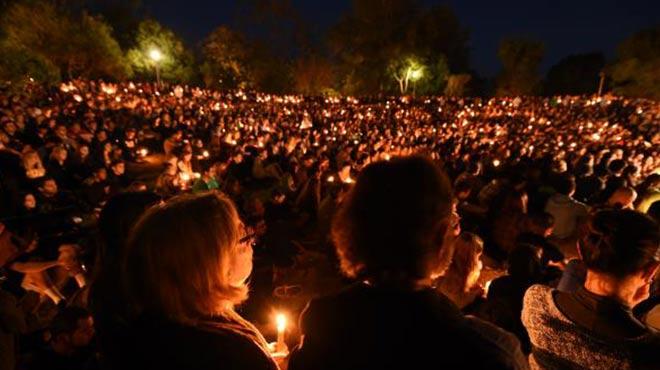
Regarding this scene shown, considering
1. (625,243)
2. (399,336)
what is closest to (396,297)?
(399,336)

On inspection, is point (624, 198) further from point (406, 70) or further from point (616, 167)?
point (406, 70)

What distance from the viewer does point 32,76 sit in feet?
64.4

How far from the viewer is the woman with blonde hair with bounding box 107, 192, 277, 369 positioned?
1.31 metres

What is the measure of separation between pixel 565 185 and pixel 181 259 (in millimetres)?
7746

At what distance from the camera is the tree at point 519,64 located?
167 ft

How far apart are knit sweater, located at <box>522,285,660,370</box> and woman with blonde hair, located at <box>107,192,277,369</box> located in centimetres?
116

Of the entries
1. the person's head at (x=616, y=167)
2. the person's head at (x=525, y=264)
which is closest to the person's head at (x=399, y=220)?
the person's head at (x=525, y=264)

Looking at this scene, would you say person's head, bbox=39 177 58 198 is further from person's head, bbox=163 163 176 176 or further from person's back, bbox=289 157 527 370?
person's back, bbox=289 157 527 370

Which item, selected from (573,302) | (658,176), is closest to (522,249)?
(573,302)

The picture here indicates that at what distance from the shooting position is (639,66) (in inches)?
1502

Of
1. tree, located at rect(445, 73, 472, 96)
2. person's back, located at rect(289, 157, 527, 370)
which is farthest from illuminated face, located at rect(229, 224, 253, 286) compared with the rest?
tree, located at rect(445, 73, 472, 96)

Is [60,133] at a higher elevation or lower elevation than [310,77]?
lower

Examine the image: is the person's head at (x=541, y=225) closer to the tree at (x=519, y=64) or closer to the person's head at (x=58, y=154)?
the person's head at (x=58, y=154)

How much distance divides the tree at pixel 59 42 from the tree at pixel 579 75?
191 ft
